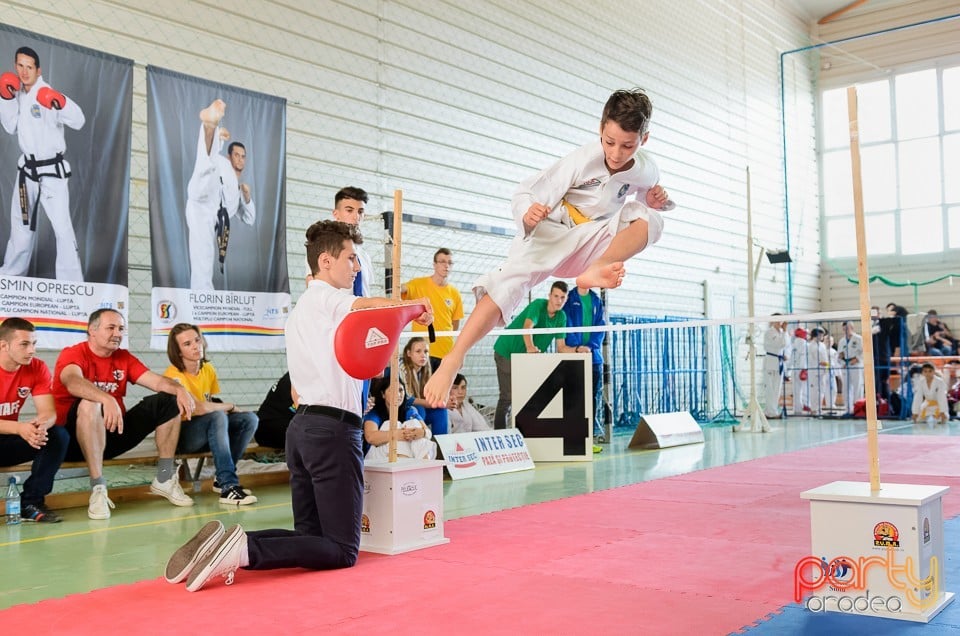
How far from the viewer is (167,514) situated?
17.7 ft

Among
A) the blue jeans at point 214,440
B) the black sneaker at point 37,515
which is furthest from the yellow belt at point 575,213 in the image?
the black sneaker at point 37,515

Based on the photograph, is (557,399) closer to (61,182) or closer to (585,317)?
(585,317)

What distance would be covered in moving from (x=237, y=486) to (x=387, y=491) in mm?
1878

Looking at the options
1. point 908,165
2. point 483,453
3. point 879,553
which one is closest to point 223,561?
point 879,553

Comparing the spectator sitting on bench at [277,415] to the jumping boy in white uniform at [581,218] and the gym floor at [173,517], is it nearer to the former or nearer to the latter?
the gym floor at [173,517]

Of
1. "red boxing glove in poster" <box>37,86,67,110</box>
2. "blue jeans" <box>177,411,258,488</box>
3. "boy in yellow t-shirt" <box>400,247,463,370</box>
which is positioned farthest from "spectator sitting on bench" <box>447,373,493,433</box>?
"red boxing glove in poster" <box>37,86,67,110</box>

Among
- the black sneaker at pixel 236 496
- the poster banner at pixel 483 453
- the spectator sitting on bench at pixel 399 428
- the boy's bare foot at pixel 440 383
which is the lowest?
the black sneaker at pixel 236 496

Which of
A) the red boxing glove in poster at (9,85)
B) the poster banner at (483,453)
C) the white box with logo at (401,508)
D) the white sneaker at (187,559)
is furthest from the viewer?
the poster banner at (483,453)

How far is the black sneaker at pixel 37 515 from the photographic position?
511 centimetres

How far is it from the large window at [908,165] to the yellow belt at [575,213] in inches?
573

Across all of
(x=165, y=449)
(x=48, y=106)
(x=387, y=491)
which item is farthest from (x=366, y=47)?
(x=387, y=491)

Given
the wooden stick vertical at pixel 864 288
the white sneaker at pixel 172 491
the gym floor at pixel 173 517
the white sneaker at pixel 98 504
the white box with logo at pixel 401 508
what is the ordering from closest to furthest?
the wooden stick vertical at pixel 864 288, the gym floor at pixel 173 517, the white box with logo at pixel 401 508, the white sneaker at pixel 98 504, the white sneaker at pixel 172 491

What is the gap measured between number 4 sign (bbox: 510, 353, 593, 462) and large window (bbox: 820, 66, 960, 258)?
10.9 metres

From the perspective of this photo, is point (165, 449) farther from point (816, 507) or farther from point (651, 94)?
point (651, 94)
